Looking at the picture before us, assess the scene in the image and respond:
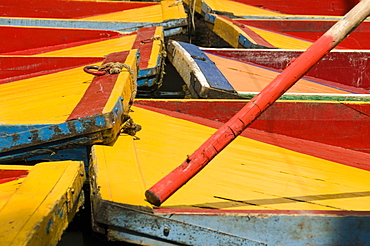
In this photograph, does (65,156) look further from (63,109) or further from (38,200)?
(38,200)

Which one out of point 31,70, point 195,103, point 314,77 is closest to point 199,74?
point 195,103

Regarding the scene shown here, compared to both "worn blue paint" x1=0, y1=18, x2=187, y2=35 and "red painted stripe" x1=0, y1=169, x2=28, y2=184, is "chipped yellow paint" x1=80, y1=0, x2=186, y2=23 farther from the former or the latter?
"red painted stripe" x1=0, y1=169, x2=28, y2=184

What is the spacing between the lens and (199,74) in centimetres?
380

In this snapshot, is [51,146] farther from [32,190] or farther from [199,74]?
[199,74]

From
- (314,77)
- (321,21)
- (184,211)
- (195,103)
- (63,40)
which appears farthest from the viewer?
(321,21)

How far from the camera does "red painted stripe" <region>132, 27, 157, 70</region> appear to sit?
419 centimetres

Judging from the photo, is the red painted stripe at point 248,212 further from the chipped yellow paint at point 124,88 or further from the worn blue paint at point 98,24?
the worn blue paint at point 98,24

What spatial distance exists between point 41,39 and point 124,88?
3065mm

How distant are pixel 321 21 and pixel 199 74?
333 cm

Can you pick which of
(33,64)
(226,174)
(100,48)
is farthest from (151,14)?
(226,174)

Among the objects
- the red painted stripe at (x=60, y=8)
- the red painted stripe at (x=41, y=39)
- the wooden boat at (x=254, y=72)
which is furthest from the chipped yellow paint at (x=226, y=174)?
the red painted stripe at (x=60, y=8)

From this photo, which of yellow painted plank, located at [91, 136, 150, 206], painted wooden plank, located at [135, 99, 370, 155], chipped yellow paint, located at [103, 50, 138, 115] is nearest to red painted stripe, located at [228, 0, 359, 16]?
painted wooden plank, located at [135, 99, 370, 155]

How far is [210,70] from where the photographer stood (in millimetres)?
4035

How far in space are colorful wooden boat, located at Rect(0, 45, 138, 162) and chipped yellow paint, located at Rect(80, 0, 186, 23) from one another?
2360 mm
